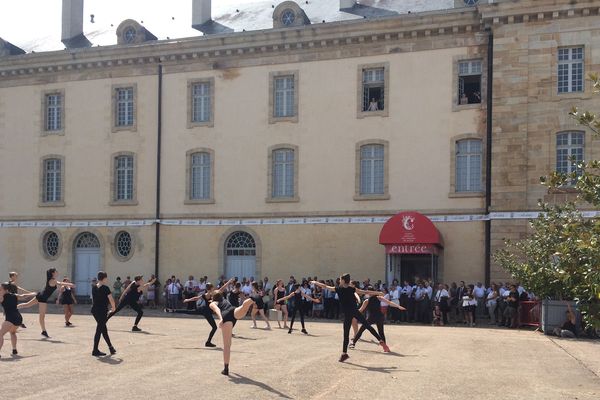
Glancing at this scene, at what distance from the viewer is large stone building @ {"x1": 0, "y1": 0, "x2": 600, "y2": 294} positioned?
99.0 feet

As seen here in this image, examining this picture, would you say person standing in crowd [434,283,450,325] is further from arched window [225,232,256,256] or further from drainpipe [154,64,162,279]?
drainpipe [154,64,162,279]

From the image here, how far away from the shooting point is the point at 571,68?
2992 centimetres

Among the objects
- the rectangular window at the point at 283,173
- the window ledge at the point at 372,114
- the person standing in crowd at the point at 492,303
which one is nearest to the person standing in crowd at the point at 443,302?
the person standing in crowd at the point at 492,303

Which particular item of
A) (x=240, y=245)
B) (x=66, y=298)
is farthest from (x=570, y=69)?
(x=66, y=298)

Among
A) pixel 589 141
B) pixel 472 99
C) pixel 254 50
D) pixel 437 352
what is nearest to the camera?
pixel 437 352

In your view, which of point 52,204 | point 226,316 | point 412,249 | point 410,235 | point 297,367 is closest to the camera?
point 226,316

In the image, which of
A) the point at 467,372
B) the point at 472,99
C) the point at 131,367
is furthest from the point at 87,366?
the point at 472,99

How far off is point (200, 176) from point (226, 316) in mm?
21646

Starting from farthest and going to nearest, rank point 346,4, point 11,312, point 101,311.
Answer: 1. point 346,4
2. point 101,311
3. point 11,312

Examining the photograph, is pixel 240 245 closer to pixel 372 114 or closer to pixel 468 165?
pixel 372 114

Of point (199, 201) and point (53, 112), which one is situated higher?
point (53, 112)

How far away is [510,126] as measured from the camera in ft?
99.3

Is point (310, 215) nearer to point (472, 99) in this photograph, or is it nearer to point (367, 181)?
point (367, 181)

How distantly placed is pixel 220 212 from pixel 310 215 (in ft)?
13.1
